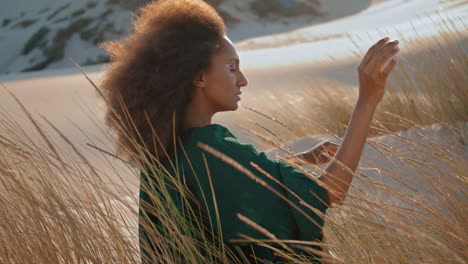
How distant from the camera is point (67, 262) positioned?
50.4 inches

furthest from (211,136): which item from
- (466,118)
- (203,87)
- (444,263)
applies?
(466,118)

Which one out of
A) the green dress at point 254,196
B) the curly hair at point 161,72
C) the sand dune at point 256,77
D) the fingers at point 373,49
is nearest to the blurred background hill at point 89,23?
the sand dune at point 256,77

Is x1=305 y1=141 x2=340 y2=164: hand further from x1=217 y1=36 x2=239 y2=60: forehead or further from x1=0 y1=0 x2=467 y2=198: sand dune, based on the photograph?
x1=0 y1=0 x2=467 y2=198: sand dune

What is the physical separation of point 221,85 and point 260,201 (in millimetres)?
314

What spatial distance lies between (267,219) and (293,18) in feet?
82.9

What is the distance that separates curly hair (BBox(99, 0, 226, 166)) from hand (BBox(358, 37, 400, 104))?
0.39 metres

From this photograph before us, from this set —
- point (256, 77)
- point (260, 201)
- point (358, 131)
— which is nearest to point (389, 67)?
point (358, 131)

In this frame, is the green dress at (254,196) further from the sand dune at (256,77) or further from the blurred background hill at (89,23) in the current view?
the blurred background hill at (89,23)

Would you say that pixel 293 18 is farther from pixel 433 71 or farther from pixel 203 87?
pixel 203 87

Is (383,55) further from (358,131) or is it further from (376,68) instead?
(358,131)

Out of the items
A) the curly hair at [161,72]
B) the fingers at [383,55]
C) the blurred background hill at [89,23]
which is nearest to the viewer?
the fingers at [383,55]

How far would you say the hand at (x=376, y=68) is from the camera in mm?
1126

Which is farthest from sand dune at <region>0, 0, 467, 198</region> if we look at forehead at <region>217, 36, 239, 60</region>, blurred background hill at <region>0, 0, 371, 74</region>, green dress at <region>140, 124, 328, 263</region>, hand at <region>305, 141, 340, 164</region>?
blurred background hill at <region>0, 0, 371, 74</region>

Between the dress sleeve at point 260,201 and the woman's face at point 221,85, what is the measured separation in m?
0.18
